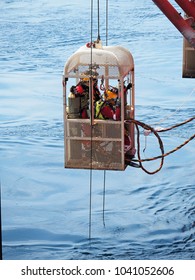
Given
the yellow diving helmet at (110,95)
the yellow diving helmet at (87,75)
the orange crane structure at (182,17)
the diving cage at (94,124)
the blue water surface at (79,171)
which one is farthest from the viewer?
the blue water surface at (79,171)

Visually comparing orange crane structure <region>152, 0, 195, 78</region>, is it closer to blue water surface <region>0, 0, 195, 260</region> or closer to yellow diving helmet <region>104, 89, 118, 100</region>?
yellow diving helmet <region>104, 89, 118, 100</region>

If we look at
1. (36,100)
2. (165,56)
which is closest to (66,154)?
(36,100)

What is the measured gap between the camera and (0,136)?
35.6 meters

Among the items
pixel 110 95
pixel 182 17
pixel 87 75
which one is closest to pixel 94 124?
pixel 110 95

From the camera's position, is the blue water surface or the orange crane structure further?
the blue water surface

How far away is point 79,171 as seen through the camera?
3297cm

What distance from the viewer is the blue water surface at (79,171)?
87.1 ft

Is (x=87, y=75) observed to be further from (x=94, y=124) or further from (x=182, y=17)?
(x=182, y=17)

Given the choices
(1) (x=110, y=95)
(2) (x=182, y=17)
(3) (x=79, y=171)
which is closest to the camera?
(1) (x=110, y=95)

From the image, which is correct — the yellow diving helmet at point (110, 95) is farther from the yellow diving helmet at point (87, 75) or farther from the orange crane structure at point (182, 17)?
the orange crane structure at point (182, 17)

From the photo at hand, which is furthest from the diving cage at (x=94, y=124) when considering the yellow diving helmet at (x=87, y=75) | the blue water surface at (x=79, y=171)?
the blue water surface at (x=79, y=171)

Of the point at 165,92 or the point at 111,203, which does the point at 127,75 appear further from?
the point at 165,92

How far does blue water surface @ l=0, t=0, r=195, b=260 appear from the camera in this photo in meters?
26.6

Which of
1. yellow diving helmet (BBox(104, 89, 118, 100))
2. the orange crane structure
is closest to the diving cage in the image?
yellow diving helmet (BBox(104, 89, 118, 100))
